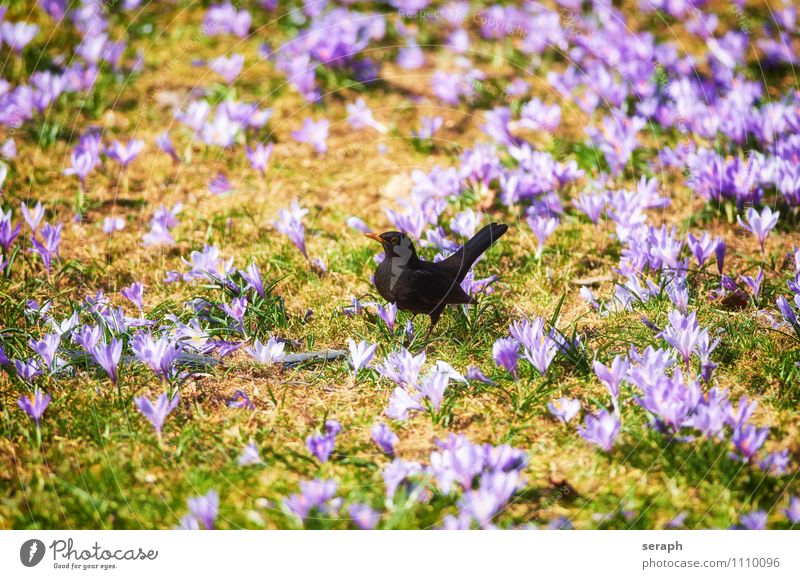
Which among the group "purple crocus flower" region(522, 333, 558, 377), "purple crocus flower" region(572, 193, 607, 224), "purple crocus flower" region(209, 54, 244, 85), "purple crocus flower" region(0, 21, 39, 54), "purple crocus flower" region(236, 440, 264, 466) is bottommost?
"purple crocus flower" region(572, 193, 607, 224)

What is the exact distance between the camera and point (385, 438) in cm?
319

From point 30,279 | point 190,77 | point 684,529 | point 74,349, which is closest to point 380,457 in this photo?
point 684,529

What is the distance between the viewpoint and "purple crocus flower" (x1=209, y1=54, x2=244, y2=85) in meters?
6.12

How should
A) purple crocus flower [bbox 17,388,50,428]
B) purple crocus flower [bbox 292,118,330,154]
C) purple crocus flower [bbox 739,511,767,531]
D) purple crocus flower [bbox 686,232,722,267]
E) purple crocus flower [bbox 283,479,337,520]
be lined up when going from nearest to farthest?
1. purple crocus flower [bbox 283,479,337,520]
2. purple crocus flower [bbox 739,511,767,531]
3. purple crocus flower [bbox 17,388,50,428]
4. purple crocus flower [bbox 686,232,722,267]
5. purple crocus flower [bbox 292,118,330,154]

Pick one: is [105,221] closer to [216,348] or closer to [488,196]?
[216,348]

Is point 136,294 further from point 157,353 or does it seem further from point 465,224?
point 465,224

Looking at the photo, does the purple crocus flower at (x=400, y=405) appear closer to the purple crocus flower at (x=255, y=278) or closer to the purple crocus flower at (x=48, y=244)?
the purple crocus flower at (x=255, y=278)

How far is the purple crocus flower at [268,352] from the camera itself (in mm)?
3617

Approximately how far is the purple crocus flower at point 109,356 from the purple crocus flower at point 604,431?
77.3 inches

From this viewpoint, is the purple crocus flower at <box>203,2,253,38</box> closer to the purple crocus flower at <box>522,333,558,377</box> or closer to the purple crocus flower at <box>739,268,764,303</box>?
the purple crocus flower at <box>522,333,558,377</box>

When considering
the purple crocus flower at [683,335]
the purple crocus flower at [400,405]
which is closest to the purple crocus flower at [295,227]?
the purple crocus flower at [400,405]

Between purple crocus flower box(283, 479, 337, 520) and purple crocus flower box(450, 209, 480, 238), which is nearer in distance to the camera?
purple crocus flower box(283, 479, 337, 520)

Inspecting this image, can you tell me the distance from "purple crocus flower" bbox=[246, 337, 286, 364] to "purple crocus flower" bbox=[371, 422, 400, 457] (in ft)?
2.13

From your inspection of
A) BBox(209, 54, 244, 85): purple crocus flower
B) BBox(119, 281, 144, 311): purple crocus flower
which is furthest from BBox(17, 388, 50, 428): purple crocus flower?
BBox(209, 54, 244, 85): purple crocus flower
